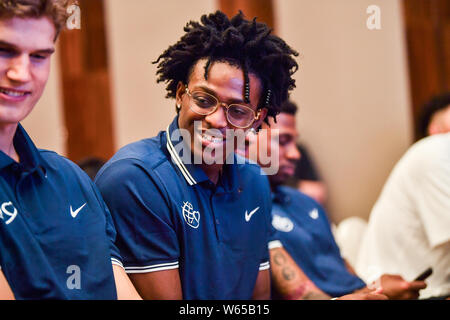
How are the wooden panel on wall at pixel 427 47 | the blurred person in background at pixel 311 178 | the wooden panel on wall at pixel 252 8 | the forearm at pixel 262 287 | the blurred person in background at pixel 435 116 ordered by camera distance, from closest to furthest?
the forearm at pixel 262 287 < the wooden panel on wall at pixel 252 8 < the blurred person in background at pixel 435 116 < the blurred person in background at pixel 311 178 < the wooden panel on wall at pixel 427 47

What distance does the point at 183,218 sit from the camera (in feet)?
4.51

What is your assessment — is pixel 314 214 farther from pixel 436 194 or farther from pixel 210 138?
pixel 210 138

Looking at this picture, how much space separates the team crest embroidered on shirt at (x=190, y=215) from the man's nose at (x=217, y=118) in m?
0.21

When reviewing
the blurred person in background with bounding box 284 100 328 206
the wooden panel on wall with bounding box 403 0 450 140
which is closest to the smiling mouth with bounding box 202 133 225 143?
the blurred person in background with bounding box 284 100 328 206

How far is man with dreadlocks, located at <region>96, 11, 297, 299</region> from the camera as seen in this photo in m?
1.33

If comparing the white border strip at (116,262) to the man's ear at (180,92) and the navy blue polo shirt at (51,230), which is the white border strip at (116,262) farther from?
the man's ear at (180,92)

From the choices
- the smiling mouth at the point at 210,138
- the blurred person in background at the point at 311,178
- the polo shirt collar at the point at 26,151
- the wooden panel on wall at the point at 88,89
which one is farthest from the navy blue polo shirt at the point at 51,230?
the blurred person in background at the point at 311,178

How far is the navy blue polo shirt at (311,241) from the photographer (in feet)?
6.51

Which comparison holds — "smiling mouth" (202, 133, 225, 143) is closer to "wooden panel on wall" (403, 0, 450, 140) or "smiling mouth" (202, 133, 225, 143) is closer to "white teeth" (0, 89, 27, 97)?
"white teeth" (0, 89, 27, 97)

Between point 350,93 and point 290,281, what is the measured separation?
3.59 ft

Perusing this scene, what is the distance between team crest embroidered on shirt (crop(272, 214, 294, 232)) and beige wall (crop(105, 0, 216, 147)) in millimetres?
593

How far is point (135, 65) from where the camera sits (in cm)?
177
